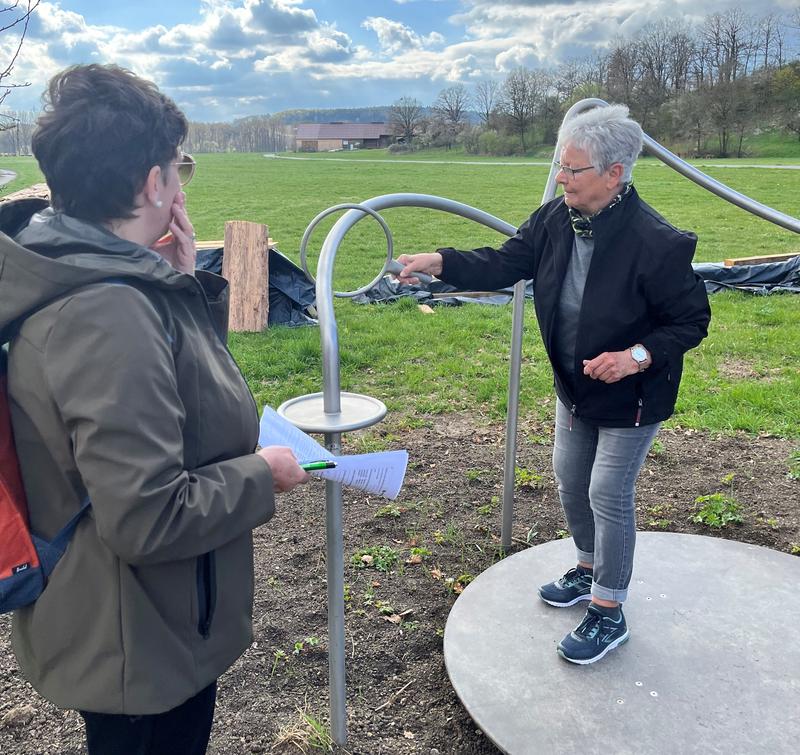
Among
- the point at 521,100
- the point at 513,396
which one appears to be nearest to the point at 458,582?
the point at 513,396

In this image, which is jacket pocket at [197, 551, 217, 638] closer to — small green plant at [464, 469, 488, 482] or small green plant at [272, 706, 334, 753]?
small green plant at [272, 706, 334, 753]

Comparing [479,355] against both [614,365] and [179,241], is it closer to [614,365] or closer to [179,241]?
[614,365]

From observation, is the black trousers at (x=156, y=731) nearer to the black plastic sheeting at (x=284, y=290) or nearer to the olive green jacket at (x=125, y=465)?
the olive green jacket at (x=125, y=465)

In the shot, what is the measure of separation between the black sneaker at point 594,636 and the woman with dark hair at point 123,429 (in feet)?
4.50

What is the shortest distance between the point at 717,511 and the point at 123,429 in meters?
3.21

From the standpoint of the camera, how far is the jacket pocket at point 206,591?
1.44 metres

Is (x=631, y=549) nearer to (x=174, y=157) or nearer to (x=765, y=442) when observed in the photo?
(x=174, y=157)

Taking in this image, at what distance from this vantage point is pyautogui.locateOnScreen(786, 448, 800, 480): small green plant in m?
4.03

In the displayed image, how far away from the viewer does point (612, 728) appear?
7.22ft

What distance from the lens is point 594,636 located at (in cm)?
253

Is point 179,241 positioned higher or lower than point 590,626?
higher

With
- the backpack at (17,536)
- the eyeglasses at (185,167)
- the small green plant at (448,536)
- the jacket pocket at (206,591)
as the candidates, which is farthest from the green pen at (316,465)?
the small green plant at (448,536)

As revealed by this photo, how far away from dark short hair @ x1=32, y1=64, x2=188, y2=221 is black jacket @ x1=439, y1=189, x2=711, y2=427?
1.36 meters

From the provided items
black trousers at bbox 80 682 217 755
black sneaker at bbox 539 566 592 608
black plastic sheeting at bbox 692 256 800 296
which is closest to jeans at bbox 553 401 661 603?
black sneaker at bbox 539 566 592 608
